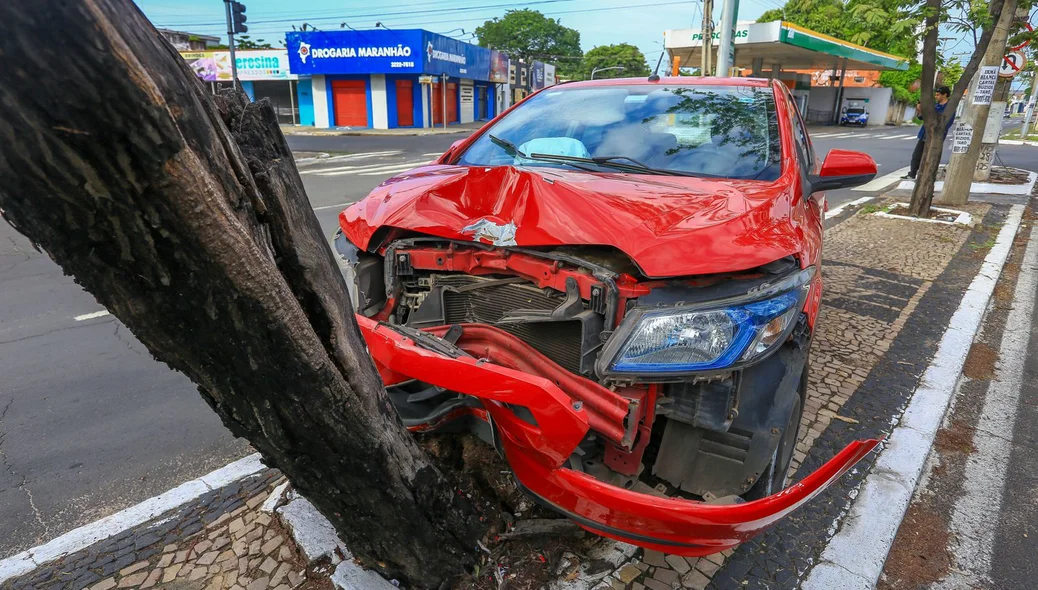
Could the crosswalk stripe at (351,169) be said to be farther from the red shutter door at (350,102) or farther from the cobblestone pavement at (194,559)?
the red shutter door at (350,102)

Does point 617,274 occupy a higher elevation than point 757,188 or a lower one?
lower

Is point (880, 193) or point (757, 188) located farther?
point (880, 193)

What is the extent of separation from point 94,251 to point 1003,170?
20050 mm

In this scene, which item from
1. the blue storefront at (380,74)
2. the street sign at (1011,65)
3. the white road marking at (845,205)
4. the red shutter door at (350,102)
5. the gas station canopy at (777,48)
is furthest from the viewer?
the red shutter door at (350,102)

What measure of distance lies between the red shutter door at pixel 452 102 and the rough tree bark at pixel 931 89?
30353 millimetres

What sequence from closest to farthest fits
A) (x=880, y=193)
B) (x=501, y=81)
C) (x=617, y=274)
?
1. (x=617, y=274)
2. (x=880, y=193)
3. (x=501, y=81)

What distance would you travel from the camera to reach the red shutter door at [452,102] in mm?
36156

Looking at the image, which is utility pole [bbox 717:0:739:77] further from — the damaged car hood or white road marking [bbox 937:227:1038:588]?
the damaged car hood

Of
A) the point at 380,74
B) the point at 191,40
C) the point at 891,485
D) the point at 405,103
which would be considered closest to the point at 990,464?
the point at 891,485

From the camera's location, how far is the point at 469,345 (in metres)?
2.36

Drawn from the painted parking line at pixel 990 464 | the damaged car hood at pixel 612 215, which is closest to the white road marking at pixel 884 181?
the painted parking line at pixel 990 464

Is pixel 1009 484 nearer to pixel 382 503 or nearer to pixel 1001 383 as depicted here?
pixel 1001 383

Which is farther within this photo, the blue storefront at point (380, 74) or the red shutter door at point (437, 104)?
the red shutter door at point (437, 104)

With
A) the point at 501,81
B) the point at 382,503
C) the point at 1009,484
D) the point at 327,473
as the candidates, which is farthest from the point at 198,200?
the point at 501,81
